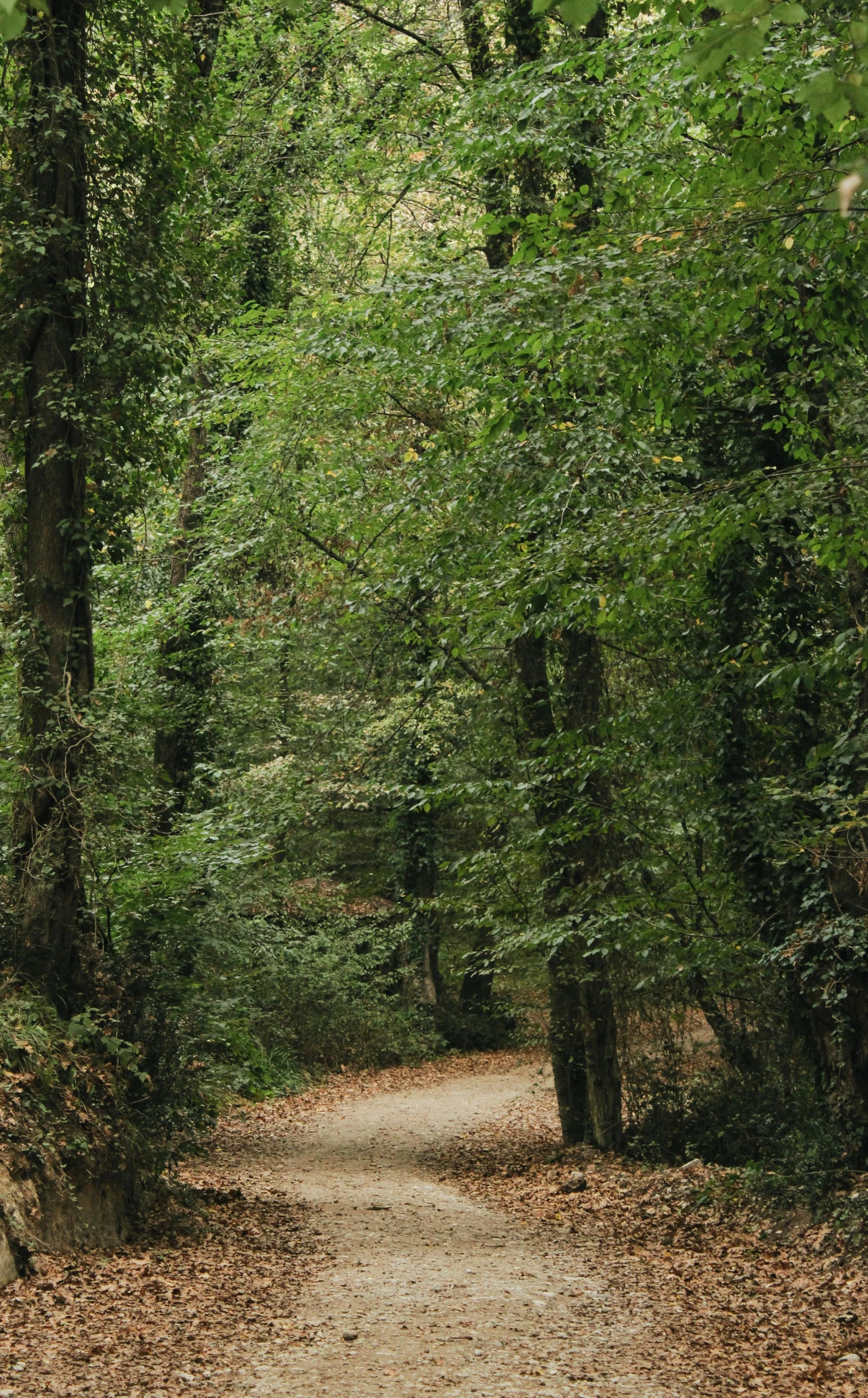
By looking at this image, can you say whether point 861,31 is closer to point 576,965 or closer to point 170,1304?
point 170,1304

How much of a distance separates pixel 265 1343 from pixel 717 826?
5049 millimetres

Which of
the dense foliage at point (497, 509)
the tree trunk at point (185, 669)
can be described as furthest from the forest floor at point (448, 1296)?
the tree trunk at point (185, 669)

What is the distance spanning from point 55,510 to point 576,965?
6309mm

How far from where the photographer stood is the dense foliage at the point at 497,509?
24.2ft

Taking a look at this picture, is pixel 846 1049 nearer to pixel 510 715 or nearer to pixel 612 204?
pixel 510 715

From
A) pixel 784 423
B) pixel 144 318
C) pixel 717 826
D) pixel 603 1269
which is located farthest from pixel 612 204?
pixel 603 1269

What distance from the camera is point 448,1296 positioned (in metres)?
7.27

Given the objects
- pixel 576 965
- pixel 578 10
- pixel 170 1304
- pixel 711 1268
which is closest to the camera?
pixel 578 10

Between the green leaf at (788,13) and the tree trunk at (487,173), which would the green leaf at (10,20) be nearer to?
the green leaf at (788,13)

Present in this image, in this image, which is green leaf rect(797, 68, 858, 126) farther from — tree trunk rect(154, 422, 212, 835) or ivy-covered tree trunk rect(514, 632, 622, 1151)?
tree trunk rect(154, 422, 212, 835)

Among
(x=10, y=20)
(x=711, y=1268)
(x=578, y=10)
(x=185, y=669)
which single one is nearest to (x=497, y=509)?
(x=185, y=669)

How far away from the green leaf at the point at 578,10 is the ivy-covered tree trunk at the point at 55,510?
6.47 meters

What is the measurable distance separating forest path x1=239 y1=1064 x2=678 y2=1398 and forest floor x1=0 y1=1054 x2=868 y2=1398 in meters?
0.02

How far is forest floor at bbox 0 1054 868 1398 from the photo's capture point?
5664 mm
